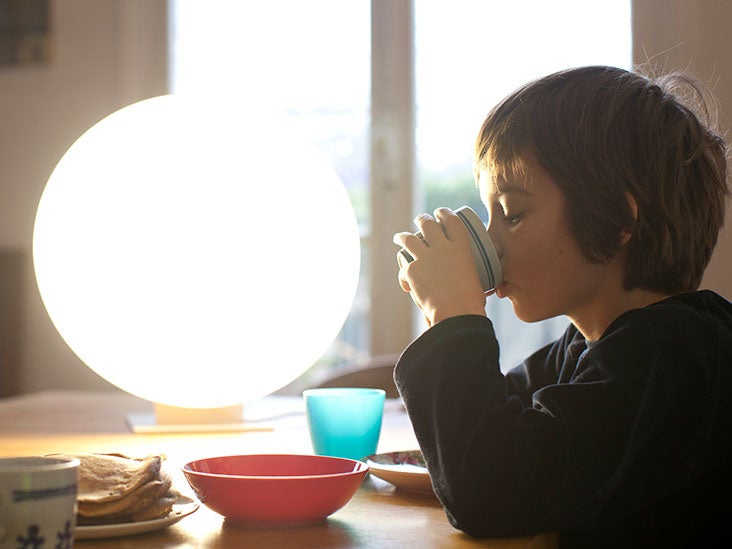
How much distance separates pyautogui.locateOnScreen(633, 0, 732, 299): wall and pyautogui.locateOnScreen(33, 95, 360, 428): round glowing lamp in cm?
132

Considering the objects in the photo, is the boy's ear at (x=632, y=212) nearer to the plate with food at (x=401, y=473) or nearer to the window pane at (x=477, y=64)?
the plate with food at (x=401, y=473)

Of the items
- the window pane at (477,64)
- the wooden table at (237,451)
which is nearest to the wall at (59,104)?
the window pane at (477,64)

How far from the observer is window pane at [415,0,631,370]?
7.98ft

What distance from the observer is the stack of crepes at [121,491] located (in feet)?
2.07

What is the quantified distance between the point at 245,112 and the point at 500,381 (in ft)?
1.66

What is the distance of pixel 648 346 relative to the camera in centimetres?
77

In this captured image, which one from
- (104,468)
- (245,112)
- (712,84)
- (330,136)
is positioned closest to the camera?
(104,468)

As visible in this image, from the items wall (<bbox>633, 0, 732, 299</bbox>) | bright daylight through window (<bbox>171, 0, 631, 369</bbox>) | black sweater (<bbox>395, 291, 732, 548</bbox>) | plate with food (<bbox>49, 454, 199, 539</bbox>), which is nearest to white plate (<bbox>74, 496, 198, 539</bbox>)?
plate with food (<bbox>49, 454, 199, 539</bbox>)

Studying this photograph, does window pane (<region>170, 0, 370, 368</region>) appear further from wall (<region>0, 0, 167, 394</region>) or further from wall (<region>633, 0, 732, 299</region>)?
wall (<region>633, 0, 732, 299</region>)

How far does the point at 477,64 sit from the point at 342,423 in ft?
5.91

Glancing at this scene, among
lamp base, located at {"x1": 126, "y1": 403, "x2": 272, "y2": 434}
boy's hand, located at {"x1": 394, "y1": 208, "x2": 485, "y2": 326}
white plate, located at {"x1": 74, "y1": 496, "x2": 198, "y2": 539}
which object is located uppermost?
boy's hand, located at {"x1": 394, "y1": 208, "x2": 485, "y2": 326}

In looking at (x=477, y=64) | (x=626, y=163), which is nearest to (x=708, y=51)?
(x=477, y=64)

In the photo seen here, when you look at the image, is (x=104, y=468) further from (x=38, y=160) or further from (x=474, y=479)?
(x=38, y=160)

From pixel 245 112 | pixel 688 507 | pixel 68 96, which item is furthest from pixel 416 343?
pixel 68 96
